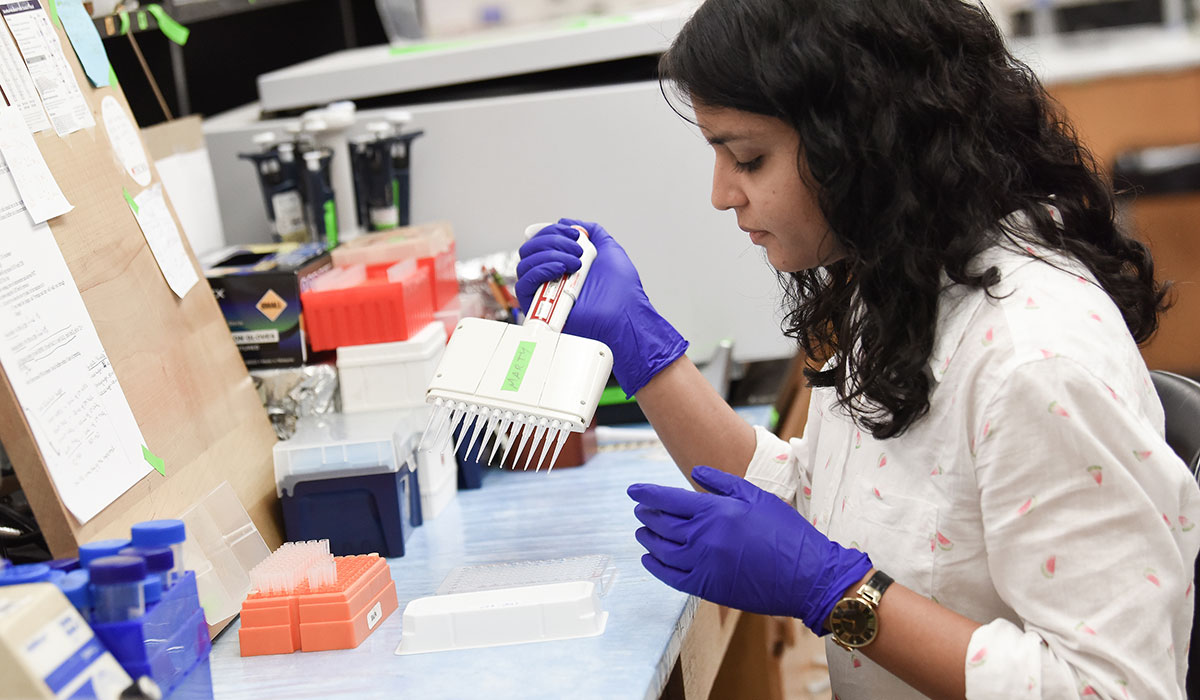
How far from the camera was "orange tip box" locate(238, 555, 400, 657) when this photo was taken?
3.98 ft

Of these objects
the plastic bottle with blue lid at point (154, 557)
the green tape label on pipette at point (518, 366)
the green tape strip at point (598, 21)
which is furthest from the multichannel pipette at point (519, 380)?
the green tape strip at point (598, 21)

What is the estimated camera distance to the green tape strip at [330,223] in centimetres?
196

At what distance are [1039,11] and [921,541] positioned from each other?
4542 mm

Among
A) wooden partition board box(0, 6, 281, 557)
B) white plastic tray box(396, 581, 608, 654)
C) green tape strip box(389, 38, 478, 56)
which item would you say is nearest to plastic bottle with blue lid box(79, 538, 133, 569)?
wooden partition board box(0, 6, 281, 557)

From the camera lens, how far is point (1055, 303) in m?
1.06

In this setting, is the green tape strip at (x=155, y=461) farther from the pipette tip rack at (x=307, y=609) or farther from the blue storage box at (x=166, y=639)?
the blue storage box at (x=166, y=639)

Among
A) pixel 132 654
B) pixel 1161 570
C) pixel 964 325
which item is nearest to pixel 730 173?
pixel 964 325

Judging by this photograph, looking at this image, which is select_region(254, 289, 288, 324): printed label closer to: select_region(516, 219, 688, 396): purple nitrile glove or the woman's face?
select_region(516, 219, 688, 396): purple nitrile glove

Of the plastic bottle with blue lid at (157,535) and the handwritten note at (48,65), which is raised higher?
the handwritten note at (48,65)

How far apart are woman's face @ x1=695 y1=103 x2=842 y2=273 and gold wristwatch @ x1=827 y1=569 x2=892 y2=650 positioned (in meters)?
0.34

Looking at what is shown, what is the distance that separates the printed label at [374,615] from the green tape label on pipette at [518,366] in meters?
0.29

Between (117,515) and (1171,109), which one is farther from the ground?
(117,515)

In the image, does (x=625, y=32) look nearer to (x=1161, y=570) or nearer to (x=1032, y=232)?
(x=1032, y=232)

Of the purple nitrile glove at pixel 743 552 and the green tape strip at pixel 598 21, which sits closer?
the purple nitrile glove at pixel 743 552
